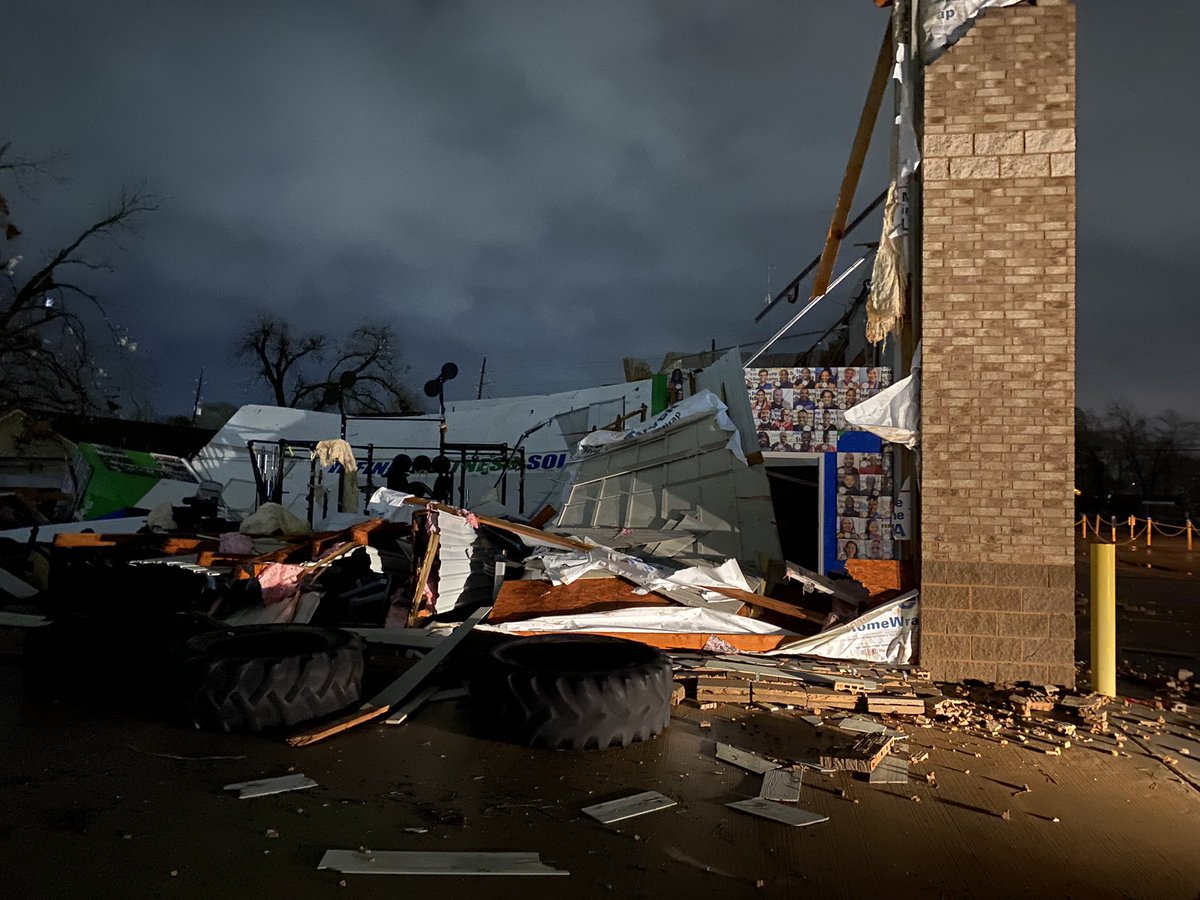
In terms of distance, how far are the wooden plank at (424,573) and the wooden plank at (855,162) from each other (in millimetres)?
5091

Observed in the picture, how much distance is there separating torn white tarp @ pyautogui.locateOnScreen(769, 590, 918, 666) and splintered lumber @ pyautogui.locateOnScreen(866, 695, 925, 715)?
98 cm

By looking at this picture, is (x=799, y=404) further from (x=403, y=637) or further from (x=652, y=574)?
(x=403, y=637)

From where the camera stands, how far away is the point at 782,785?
13.5 feet

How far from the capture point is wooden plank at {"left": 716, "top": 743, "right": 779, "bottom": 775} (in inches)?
174

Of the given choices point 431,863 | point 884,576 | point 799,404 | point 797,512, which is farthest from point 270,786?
point 797,512

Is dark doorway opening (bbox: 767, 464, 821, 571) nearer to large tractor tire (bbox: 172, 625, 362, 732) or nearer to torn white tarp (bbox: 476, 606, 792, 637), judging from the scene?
torn white tarp (bbox: 476, 606, 792, 637)

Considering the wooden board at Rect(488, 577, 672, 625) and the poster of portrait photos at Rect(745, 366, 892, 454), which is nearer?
the wooden board at Rect(488, 577, 672, 625)

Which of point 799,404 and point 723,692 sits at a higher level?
point 799,404

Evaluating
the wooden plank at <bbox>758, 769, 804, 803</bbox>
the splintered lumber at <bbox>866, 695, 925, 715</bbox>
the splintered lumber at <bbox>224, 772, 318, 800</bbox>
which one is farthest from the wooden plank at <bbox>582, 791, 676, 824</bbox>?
the splintered lumber at <bbox>866, 695, 925, 715</bbox>

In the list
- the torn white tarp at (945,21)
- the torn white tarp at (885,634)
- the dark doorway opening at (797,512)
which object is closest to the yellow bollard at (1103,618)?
the torn white tarp at (885,634)

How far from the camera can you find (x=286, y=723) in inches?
193

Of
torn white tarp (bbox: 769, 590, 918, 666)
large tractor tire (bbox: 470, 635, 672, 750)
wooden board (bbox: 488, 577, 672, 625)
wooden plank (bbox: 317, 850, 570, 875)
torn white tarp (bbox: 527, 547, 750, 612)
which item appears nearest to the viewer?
wooden plank (bbox: 317, 850, 570, 875)

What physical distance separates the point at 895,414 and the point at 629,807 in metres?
4.17

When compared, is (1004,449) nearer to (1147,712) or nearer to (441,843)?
(1147,712)
